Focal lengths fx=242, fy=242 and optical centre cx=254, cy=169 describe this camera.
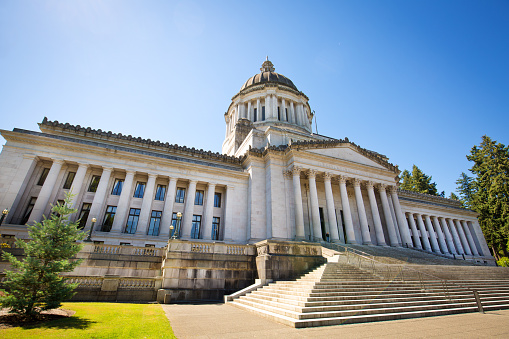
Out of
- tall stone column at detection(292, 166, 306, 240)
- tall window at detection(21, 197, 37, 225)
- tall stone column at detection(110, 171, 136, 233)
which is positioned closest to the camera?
tall window at detection(21, 197, 37, 225)

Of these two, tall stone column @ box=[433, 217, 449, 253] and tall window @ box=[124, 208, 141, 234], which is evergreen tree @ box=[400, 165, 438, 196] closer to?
tall stone column @ box=[433, 217, 449, 253]

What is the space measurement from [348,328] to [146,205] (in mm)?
23386

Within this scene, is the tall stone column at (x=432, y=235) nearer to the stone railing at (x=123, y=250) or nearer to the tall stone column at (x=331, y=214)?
the tall stone column at (x=331, y=214)

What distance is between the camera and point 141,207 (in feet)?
86.6

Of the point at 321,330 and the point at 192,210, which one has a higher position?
the point at 192,210

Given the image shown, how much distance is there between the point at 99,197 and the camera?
2495 cm

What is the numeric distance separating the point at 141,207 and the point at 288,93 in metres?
36.6

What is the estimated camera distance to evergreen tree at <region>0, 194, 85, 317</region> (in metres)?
8.26

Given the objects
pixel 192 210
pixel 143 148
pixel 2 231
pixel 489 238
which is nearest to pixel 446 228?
pixel 489 238

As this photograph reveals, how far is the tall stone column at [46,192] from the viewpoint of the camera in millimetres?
22281

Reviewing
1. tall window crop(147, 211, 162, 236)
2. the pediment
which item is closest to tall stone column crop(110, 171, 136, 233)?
tall window crop(147, 211, 162, 236)

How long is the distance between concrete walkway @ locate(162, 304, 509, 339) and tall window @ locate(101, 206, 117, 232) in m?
19.3

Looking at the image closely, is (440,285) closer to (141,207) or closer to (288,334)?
(288,334)

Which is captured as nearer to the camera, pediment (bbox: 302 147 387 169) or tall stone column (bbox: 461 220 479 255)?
pediment (bbox: 302 147 387 169)
